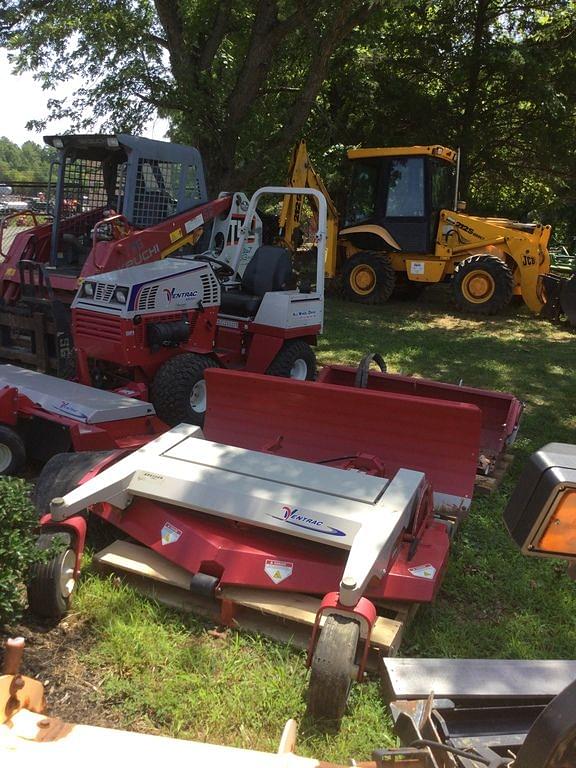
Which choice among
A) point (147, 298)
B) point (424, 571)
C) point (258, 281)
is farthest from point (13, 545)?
point (258, 281)

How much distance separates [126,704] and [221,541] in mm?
801

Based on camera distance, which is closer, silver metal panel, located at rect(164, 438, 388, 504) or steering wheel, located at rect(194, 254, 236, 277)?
silver metal panel, located at rect(164, 438, 388, 504)

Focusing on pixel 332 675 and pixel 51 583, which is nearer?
pixel 332 675

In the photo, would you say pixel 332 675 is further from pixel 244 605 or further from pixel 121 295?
pixel 121 295

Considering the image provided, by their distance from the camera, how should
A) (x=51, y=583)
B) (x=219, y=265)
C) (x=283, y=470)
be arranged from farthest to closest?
(x=219, y=265), (x=283, y=470), (x=51, y=583)

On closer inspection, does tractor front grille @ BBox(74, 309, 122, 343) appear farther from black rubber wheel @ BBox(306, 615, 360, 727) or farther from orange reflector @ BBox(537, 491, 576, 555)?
orange reflector @ BBox(537, 491, 576, 555)

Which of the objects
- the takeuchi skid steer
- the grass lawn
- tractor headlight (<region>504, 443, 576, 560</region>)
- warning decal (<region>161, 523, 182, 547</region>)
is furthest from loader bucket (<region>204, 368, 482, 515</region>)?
tractor headlight (<region>504, 443, 576, 560</region>)

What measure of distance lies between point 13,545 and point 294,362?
3.94 metres

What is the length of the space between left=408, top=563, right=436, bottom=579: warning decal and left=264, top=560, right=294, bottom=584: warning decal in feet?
1.77

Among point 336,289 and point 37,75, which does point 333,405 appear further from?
point 37,75

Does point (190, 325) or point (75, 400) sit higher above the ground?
point (190, 325)

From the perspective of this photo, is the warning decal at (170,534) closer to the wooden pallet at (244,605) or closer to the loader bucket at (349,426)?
the wooden pallet at (244,605)

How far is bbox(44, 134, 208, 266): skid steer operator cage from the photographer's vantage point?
6.16 metres

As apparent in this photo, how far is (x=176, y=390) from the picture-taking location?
516 centimetres
